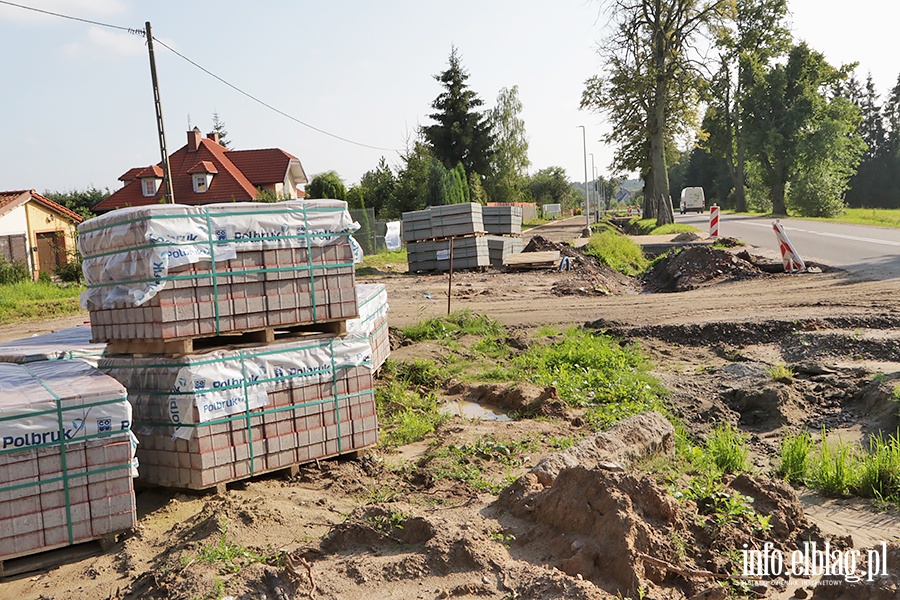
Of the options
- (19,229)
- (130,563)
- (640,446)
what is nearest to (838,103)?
(19,229)

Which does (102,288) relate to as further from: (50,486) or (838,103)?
(838,103)

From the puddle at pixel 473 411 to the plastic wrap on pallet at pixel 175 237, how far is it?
119 inches

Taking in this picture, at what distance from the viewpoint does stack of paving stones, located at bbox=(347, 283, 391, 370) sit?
8.51 metres

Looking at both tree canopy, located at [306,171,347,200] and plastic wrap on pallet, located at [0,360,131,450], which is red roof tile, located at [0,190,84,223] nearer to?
tree canopy, located at [306,171,347,200]

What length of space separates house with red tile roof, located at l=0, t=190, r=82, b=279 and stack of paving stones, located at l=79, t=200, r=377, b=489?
2358cm

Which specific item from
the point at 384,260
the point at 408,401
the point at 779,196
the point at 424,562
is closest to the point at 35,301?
the point at 384,260

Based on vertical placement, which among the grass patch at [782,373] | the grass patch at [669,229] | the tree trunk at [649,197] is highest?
the tree trunk at [649,197]

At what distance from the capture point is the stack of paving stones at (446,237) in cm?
2461

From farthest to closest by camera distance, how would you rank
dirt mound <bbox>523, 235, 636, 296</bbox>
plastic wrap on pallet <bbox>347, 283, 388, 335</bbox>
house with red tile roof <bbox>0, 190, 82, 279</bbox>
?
house with red tile roof <bbox>0, 190, 82, 279</bbox> → dirt mound <bbox>523, 235, 636, 296</bbox> → plastic wrap on pallet <bbox>347, 283, 388, 335</bbox>

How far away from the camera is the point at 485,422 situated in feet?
26.9

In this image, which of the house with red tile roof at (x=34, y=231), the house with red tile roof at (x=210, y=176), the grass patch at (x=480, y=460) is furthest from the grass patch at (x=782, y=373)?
the house with red tile roof at (x=210, y=176)

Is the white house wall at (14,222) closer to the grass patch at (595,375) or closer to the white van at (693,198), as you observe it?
the grass patch at (595,375)

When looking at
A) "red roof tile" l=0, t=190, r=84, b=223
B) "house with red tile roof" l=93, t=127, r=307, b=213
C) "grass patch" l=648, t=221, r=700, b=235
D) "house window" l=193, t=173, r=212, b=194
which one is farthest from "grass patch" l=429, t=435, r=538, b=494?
"house window" l=193, t=173, r=212, b=194

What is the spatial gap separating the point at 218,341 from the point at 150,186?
135 ft
